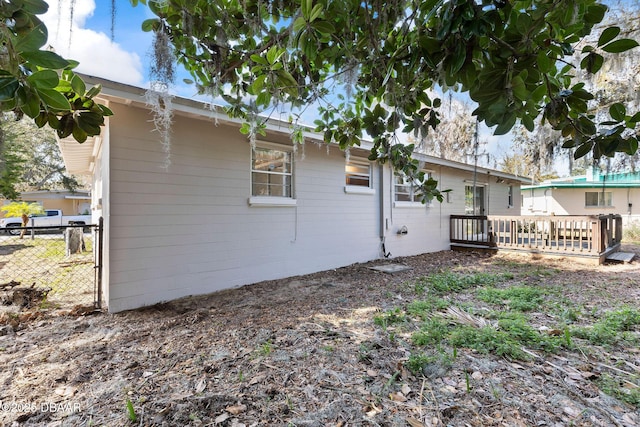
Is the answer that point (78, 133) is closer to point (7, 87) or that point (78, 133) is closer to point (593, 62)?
point (7, 87)

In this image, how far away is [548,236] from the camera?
27.5 ft

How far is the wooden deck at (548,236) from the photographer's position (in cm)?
712

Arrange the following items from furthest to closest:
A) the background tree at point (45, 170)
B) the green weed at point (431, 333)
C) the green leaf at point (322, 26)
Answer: the background tree at point (45, 170)
the green weed at point (431, 333)
the green leaf at point (322, 26)

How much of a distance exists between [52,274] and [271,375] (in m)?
6.42

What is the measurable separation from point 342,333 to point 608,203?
21.5 metres

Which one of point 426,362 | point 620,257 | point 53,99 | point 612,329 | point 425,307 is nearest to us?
point 53,99

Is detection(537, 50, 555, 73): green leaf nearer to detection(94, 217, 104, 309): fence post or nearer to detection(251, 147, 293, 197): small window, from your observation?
detection(251, 147, 293, 197): small window

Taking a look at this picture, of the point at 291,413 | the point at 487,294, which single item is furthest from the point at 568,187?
the point at 291,413

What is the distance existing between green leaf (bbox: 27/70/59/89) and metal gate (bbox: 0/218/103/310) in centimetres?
281

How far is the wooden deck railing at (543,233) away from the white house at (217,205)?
320 centimetres

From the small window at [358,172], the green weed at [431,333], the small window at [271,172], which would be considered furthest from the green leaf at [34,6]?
the small window at [358,172]

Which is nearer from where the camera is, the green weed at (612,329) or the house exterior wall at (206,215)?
the green weed at (612,329)

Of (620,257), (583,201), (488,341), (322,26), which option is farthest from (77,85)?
(583,201)

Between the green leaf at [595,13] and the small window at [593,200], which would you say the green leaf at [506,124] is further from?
the small window at [593,200]
